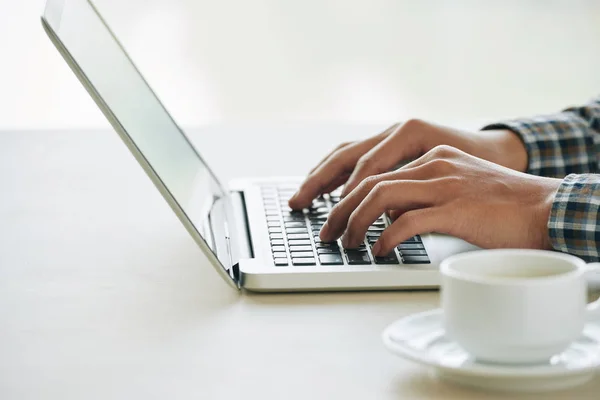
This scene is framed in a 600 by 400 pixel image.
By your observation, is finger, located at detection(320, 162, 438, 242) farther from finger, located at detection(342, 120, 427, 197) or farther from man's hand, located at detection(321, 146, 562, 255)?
finger, located at detection(342, 120, 427, 197)

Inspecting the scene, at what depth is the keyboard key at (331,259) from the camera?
83cm

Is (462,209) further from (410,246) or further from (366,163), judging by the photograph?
(366,163)

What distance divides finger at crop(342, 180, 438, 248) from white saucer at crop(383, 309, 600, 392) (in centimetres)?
21

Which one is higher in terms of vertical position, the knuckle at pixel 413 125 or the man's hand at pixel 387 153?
the knuckle at pixel 413 125

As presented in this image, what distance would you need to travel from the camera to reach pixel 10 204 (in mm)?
1113

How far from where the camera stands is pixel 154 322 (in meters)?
0.74

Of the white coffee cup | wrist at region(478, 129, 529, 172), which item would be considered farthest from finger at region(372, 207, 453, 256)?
wrist at region(478, 129, 529, 172)

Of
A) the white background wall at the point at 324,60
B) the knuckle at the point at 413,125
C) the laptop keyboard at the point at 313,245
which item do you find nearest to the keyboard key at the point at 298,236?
the laptop keyboard at the point at 313,245

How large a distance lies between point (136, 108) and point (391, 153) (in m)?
0.29

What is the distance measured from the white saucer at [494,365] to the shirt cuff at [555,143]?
574 mm

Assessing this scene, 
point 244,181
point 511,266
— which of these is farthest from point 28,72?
point 511,266

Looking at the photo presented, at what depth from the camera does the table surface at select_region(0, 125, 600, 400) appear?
613 mm

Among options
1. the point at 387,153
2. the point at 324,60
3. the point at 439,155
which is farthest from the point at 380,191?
the point at 324,60

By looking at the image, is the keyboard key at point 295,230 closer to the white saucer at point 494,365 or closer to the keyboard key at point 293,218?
the keyboard key at point 293,218
